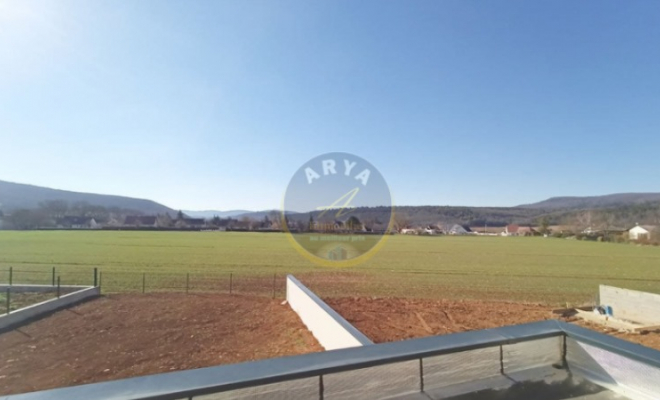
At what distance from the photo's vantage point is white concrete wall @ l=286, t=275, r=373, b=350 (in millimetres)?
5477

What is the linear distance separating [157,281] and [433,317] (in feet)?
46.4

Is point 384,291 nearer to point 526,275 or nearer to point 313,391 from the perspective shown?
point 526,275

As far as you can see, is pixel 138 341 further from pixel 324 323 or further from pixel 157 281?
pixel 157 281

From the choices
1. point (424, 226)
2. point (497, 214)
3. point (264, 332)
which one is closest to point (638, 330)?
point (264, 332)

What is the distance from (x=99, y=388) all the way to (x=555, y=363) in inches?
93.5

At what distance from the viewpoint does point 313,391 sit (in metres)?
1.61

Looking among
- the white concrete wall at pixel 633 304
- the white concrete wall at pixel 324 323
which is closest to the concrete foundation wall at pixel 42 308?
the white concrete wall at pixel 324 323

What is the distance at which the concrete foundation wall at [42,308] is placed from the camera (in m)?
8.66

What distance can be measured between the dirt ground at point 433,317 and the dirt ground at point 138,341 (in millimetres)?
1773

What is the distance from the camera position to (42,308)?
395 inches

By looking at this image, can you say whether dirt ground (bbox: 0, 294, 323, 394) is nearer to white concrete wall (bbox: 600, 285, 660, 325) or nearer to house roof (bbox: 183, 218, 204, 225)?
white concrete wall (bbox: 600, 285, 660, 325)

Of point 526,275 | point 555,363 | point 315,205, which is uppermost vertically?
point 315,205

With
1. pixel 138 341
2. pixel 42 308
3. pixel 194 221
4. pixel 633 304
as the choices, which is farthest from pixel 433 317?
pixel 194 221

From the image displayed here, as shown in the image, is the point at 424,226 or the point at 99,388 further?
the point at 424,226
